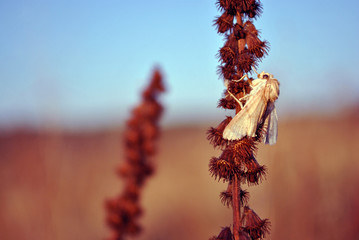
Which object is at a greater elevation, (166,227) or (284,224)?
(166,227)

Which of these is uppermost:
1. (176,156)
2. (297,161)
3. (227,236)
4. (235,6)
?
(176,156)

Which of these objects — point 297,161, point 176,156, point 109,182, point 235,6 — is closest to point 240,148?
point 235,6

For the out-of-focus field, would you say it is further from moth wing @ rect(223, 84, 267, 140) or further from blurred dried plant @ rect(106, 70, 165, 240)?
moth wing @ rect(223, 84, 267, 140)

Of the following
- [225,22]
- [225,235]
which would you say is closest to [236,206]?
[225,235]

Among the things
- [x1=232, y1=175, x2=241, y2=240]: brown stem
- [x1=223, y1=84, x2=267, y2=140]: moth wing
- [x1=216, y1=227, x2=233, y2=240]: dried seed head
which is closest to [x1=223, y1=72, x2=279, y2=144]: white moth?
[x1=223, y1=84, x2=267, y2=140]: moth wing

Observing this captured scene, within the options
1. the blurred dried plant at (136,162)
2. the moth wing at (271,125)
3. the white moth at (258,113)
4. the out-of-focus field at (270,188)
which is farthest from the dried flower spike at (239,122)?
the blurred dried plant at (136,162)

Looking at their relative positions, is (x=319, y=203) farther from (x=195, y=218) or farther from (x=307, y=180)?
(x=195, y=218)

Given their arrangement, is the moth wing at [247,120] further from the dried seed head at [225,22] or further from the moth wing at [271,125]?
the dried seed head at [225,22]
